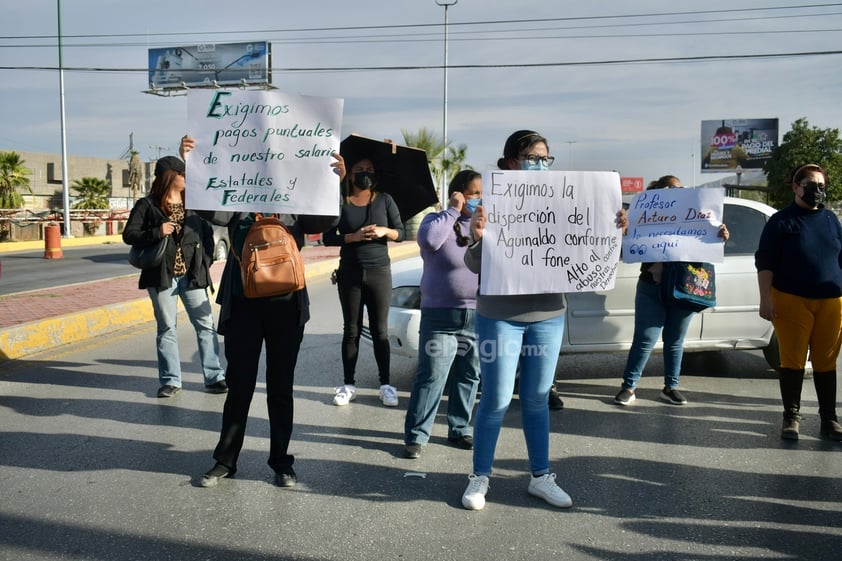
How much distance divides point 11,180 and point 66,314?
95.7 feet

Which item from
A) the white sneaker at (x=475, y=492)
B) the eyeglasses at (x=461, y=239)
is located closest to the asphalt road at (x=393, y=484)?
the white sneaker at (x=475, y=492)

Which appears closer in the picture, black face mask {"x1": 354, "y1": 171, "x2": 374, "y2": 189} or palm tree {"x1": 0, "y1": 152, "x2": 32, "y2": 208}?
black face mask {"x1": 354, "y1": 171, "x2": 374, "y2": 189}

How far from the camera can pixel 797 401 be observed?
5383 millimetres

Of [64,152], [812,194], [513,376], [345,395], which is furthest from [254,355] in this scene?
[64,152]

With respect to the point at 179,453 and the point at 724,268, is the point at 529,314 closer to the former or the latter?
the point at 179,453

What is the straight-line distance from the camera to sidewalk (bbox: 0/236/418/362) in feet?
27.1

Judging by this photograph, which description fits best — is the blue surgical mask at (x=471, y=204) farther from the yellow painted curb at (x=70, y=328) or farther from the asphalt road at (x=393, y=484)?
the yellow painted curb at (x=70, y=328)

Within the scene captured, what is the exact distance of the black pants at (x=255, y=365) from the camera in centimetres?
447

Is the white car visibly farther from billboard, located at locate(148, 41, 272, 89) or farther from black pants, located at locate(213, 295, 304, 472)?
billboard, located at locate(148, 41, 272, 89)

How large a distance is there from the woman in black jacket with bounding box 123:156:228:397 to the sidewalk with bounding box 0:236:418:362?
8.02 ft

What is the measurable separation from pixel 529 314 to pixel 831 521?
1.77 m

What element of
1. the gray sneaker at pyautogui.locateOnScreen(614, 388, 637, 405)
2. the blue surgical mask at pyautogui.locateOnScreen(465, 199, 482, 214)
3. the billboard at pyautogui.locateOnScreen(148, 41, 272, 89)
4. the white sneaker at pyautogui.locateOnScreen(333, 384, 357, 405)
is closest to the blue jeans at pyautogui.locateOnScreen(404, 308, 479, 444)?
the blue surgical mask at pyautogui.locateOnScreen(465, 199, 482, 214)

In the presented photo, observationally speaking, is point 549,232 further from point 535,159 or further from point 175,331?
point 175,331

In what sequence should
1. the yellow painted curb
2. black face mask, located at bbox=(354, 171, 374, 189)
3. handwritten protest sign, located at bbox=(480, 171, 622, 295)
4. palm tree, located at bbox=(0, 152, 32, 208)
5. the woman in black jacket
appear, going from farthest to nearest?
palm tree, located at bbox=(0, 152, 32, 208)
the yellow painted curb
the woman in black jacket
black face mask, located at bbox=(354, 171, 374, 189)
handwritten protest sign, located at bbox=(480, 171, 622, 295)
